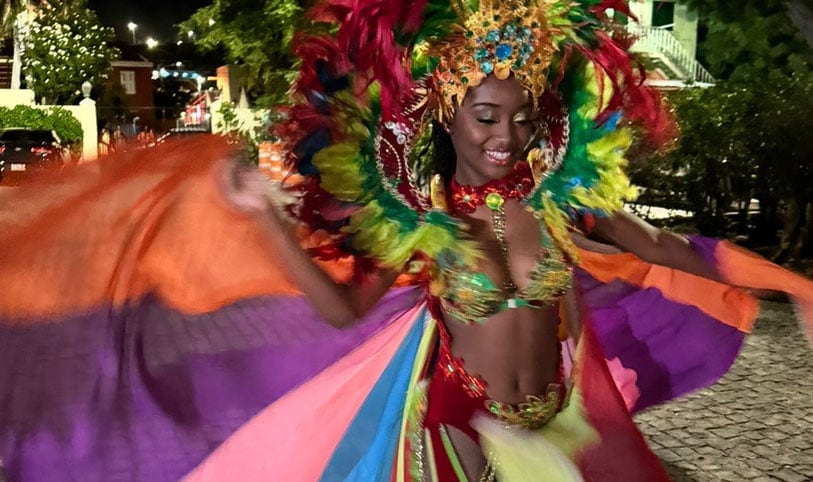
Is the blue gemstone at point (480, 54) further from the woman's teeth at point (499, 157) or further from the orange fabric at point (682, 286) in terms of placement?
the orange fabric at point (682, 286)

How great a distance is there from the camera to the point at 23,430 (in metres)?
2.50

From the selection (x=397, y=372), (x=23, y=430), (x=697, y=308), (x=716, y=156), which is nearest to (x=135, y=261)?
(x=23, y=430)

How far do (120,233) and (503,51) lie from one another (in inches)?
47.1

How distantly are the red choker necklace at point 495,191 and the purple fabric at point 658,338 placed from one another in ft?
2.78

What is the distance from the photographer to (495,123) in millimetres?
2230

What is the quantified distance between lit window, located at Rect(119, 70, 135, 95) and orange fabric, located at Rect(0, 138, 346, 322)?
4998 centimetres

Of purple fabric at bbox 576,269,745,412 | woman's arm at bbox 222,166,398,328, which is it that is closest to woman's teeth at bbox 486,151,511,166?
woman's arm at bbox 222,166,398,328

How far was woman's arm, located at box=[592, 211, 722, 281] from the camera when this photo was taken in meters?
2.53

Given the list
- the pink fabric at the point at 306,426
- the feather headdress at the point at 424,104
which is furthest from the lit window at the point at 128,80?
the feather headdress at the point at 424,104

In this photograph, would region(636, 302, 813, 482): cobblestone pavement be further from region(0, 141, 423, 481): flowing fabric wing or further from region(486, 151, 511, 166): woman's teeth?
region(486, 151, 511, 166): woman's teeth

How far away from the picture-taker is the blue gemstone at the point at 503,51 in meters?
2.22

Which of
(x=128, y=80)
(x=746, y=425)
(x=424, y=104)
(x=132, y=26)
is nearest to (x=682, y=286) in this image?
(x=424, y=104)

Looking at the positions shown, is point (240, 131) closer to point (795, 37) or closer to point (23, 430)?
point (23, 430)

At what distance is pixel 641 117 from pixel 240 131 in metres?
1.24
